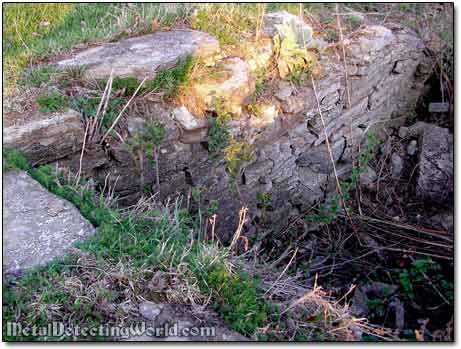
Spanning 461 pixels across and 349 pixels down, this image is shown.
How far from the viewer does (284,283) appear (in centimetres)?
283

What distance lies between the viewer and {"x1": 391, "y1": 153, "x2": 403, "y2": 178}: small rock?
515cm

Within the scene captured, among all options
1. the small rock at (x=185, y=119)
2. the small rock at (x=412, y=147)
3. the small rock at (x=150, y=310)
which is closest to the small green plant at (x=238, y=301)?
the small rock at (x=150, y=310)

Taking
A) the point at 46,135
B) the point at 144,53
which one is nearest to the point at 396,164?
the point at 144,53

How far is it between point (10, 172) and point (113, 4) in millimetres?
2260

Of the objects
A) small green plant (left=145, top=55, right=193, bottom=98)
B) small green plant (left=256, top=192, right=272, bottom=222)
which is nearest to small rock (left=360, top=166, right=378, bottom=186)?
small green plant (left=256, top=192, right=272, bottom=222)

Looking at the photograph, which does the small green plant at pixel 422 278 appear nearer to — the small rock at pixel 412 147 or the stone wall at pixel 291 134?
the stone wall at pixel 291 134

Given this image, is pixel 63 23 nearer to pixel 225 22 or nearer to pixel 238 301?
pixel 225 22

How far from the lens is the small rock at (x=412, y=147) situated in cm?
532

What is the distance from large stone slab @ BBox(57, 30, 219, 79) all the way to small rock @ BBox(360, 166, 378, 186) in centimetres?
181

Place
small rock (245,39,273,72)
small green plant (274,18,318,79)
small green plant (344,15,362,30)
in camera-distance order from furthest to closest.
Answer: small green plant (344,15,362,30), small green plant (274,18,318,79), small rock (245,39,273,72)

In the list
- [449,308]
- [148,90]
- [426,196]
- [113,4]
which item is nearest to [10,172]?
[148,90]

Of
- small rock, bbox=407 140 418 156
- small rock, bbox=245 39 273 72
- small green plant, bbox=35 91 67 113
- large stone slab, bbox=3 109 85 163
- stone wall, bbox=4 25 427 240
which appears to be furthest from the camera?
small rock, bbox=407 140 418 156

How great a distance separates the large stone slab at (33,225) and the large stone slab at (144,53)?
38.4 inches

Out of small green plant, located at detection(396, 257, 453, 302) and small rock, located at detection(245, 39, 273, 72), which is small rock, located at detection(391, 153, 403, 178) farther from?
small rock, located at detection(245, 39, 273, 72)
